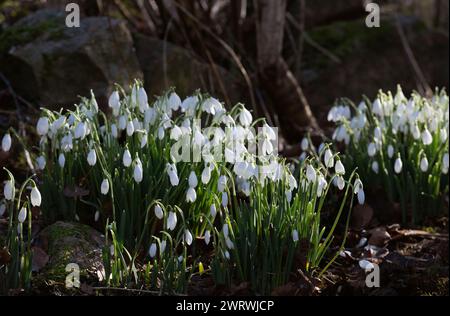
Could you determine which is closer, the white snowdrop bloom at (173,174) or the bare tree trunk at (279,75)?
the white snowdrop bloom at (173,174)

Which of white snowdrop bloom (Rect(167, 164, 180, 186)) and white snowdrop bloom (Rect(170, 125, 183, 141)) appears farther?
white snowdrop bloom (Rect(170, 125, 183, 141))

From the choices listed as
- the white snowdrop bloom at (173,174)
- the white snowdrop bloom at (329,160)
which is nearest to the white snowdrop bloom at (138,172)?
the white snowdrop bloom at (173,174)

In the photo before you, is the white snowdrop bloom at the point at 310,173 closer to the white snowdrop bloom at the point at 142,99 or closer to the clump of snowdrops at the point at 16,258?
the white snowdrop bloom at the point at 142,99

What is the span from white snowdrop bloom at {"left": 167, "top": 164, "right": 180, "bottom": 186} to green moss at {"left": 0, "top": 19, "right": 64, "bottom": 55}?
2150mm

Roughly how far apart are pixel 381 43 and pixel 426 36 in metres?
0.51

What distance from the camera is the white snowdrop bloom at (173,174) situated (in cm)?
298

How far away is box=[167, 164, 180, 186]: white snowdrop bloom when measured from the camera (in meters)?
2.98

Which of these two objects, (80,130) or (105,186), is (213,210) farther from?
(80,130)

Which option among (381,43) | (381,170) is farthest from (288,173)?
(381,43)

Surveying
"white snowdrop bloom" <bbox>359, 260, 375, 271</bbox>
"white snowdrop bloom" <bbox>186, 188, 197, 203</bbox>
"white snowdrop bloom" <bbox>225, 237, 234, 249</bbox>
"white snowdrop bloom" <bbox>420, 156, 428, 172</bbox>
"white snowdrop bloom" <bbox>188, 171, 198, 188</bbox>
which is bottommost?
"white snowdrop bloom" <bbox>359, 260, 375, 271</bbox>

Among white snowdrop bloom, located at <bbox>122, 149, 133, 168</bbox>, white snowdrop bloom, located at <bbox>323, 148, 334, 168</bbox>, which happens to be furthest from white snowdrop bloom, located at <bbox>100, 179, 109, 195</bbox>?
white snowdrop bloom, located at <bbox>323, 148, 334, 168</bbox>

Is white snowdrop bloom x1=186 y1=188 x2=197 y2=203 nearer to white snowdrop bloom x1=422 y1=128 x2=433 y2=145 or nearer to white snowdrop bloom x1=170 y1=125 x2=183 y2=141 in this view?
white snowdrop bloom x1=170 y1=125 x2=183 y2=141

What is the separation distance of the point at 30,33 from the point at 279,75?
1758 millimetres

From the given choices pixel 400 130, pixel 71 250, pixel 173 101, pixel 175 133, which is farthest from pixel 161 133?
pixel 400 130
